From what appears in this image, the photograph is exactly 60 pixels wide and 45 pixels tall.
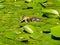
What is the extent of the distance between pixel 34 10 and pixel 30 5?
0.12m

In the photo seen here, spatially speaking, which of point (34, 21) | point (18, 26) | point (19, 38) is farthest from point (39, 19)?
point (19, 38)

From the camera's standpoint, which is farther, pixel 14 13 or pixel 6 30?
pixel 14 13

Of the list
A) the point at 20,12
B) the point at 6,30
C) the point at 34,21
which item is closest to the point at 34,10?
the point at 20,12

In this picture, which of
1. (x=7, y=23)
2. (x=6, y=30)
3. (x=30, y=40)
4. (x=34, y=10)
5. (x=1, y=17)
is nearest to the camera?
(x=30, y=40)

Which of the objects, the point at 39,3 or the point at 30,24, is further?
the point at 39,3

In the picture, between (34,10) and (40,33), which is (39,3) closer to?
(34,10)

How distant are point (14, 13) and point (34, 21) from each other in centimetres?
23

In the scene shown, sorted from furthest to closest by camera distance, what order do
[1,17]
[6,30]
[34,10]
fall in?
[34,10]
[1,17]
[6,30]

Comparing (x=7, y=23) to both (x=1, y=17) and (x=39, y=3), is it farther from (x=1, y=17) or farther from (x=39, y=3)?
(x=39, y=3)

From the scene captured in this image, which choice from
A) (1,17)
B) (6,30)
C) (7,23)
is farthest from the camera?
(1,17)

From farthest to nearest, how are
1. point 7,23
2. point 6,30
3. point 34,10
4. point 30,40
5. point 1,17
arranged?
point 34,10 < point 1,17 < point 7,23 < point 6,30 < point 30,40

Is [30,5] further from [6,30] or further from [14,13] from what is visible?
[6,30]

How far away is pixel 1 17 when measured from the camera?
1.66 metres

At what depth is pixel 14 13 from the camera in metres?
1.74
